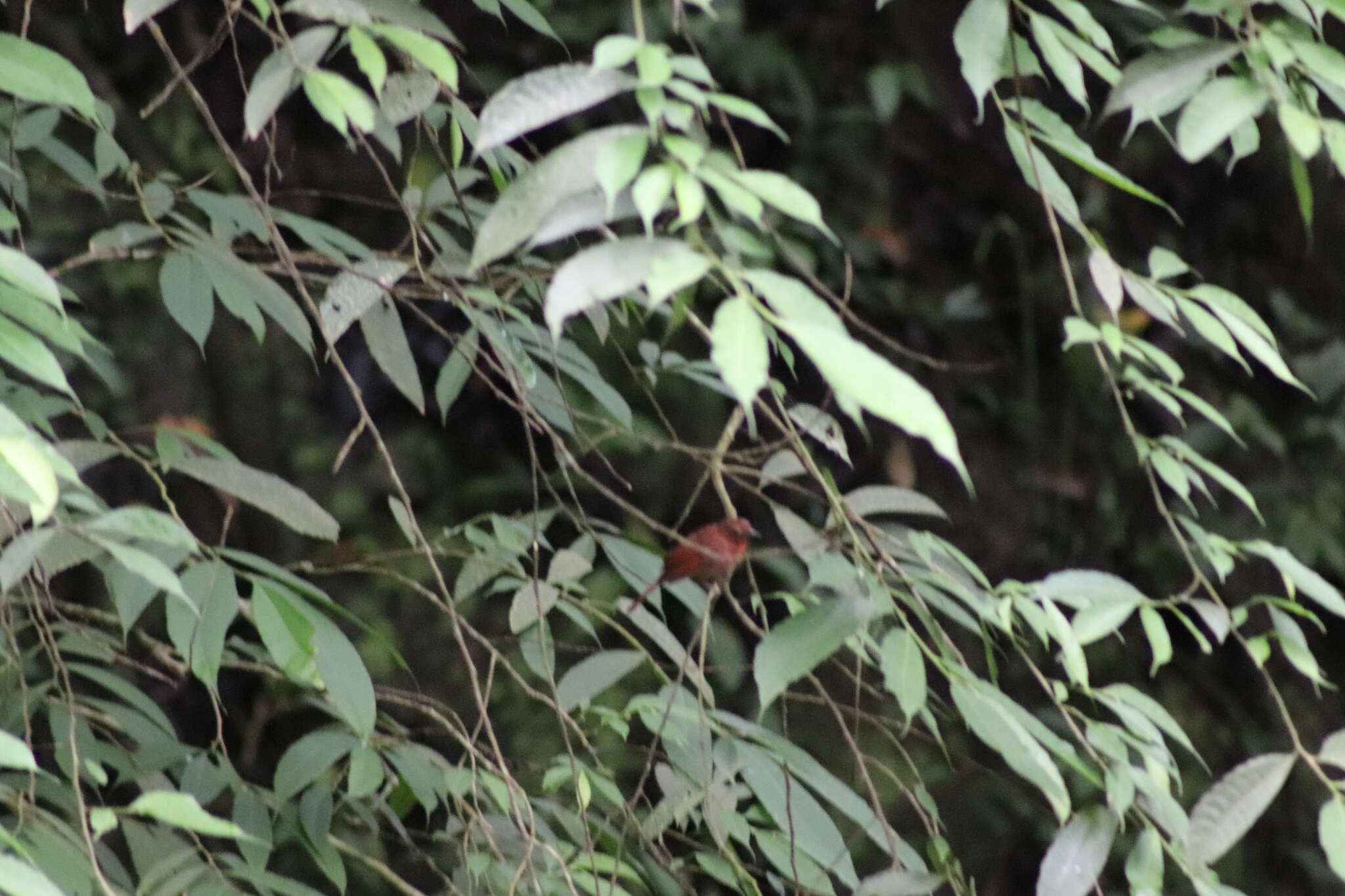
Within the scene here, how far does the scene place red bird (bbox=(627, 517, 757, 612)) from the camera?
0.65 metres

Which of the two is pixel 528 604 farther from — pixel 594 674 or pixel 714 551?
pixel 714 551

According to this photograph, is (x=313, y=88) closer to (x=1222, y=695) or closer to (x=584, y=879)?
(x=584, y=879)

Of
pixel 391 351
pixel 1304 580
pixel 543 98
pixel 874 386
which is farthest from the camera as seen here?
pixel 391 351

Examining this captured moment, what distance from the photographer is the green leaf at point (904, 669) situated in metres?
0.57

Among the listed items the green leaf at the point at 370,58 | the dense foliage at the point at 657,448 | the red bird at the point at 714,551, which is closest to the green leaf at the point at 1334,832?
the dense foliage at the point at 657,448

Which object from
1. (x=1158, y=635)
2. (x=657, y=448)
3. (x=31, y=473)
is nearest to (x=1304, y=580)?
(x=1158, y=635)

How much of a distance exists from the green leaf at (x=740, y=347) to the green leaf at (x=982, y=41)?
11.2 inches

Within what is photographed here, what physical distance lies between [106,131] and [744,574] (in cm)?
112

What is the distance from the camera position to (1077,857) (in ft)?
2.13

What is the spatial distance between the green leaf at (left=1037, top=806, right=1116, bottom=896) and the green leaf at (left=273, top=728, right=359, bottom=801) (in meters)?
0.35

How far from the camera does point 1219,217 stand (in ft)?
6.39

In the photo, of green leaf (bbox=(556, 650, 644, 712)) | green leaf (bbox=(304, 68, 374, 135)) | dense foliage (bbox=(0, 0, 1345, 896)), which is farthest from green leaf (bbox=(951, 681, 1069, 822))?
green leaf (bbox=(304, 68, 374, 135))

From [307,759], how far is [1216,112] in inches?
21.3

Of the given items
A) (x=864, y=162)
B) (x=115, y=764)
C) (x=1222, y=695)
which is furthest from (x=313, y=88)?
(x=1222, y=695)
